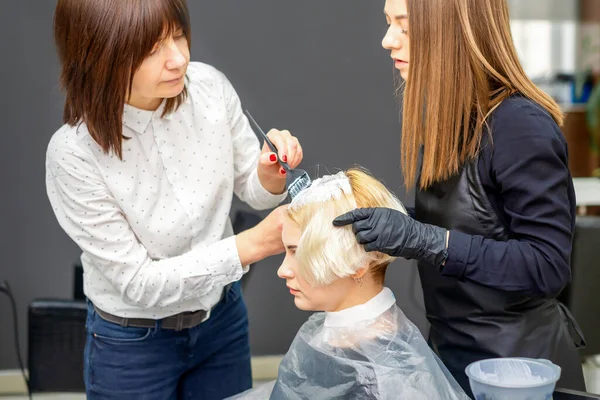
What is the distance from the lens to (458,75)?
56.1 inches

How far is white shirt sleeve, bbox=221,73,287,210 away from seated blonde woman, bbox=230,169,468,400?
0.27 metres

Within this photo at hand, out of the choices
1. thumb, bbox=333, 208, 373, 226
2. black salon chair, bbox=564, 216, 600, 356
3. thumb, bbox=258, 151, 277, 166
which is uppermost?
thumb, bbox=258, 151, 277, 166

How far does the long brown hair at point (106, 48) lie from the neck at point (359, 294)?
22.6 inches

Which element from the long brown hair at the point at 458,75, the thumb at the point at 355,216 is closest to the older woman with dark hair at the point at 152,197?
the thumb at the point at 355,216

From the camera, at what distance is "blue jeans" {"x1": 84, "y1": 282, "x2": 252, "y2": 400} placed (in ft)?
5.44

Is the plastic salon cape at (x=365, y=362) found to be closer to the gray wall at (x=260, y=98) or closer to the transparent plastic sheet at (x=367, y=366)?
the transparent plastic sheet at (x=367, y=366)

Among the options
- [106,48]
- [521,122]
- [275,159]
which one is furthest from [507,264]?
[106,48]

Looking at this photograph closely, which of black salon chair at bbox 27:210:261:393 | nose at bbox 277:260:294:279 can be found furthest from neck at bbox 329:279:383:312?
black salon chair at bbox 27:210:261:393

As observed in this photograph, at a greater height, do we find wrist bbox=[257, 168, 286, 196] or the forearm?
wrist bbox=[257, 168, 286, 196]

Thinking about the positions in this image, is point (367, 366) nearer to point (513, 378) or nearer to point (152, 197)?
point (513, 378)

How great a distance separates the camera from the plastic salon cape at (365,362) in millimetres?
1448

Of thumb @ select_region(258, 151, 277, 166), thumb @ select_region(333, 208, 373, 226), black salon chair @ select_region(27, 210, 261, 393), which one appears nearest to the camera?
thumb @ select_region(333, 208, 373, 226)

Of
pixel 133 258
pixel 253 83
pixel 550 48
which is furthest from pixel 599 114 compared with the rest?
pixel 133 258

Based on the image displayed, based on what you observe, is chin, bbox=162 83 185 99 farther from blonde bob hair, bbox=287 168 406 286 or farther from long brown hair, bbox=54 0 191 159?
blonde bob hair, bbox=287 168 406 286
